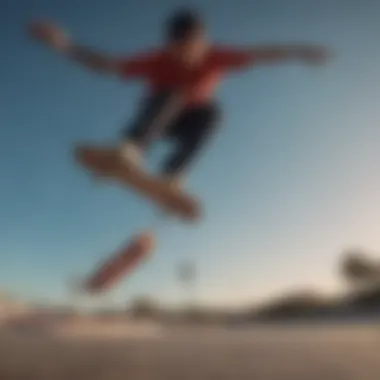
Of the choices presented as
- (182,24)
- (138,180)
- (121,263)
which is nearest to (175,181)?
(138,180)

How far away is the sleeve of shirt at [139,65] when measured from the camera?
1340 millimetres

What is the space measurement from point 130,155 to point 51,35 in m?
0.25

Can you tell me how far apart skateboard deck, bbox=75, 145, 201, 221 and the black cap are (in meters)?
0.24

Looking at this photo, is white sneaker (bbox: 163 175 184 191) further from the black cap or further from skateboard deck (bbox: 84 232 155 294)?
the black cap

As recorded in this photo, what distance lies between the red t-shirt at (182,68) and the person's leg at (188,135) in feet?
0.15

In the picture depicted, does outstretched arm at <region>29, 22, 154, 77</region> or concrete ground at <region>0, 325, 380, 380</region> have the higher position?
outstretched arm at <region>29, 22, 154, 77</region>

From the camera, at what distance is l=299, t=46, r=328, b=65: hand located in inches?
53.8

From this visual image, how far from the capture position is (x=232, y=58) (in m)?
1.35

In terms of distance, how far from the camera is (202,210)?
1.38m

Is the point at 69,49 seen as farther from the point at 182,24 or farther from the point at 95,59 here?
the point at 182,24

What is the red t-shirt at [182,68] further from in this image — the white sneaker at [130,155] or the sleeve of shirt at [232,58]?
the white sneaker at [130,155]

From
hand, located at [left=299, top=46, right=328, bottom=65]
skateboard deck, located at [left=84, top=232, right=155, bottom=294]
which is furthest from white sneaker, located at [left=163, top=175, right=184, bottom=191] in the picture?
hand, located at [left=299, top=46, right=328, bottom=65]

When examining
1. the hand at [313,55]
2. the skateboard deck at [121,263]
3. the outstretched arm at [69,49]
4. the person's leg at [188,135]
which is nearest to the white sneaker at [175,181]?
the person's leg at [188,135]

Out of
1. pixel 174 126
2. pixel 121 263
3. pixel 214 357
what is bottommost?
pixel 214 357
